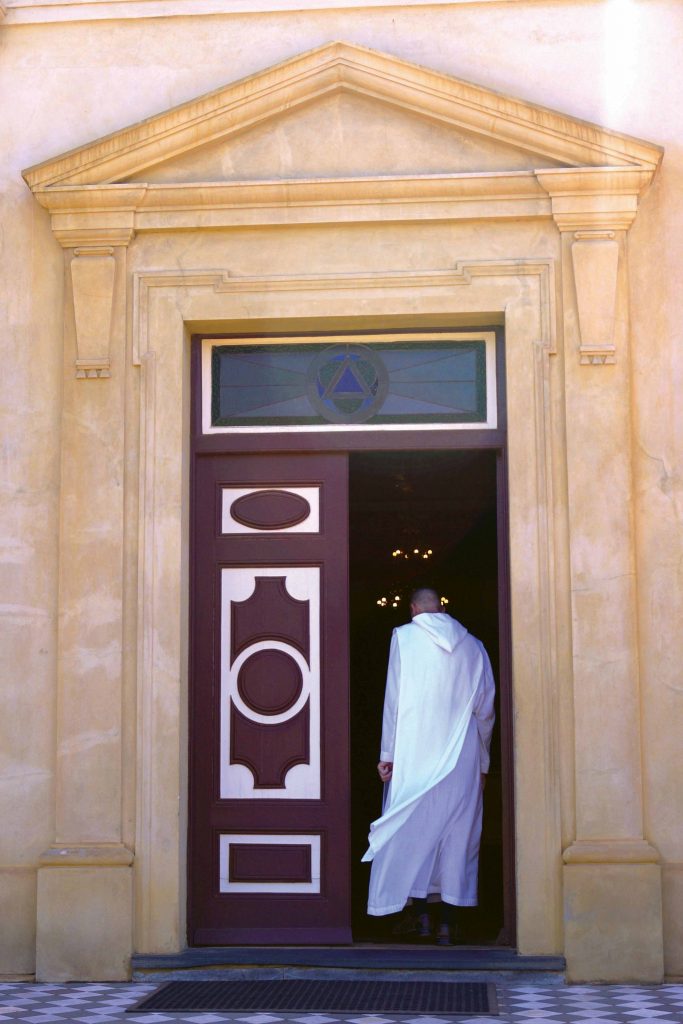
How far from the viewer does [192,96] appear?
27.2 feet

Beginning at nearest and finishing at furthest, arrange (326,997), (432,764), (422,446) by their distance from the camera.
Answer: (326,997) → (422,446) → (432,764)

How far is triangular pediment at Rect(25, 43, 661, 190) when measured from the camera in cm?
796

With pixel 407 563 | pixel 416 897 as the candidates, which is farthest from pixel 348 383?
pixel 407 563

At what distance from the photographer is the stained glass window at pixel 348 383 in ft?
26.9

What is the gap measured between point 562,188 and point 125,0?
9.23 ft

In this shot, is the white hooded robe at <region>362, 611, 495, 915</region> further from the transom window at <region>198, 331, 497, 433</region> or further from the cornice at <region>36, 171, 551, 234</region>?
the cornice at <region>36, 171, 551, 234</region>

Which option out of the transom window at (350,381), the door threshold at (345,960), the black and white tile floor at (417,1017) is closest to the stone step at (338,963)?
the door threshold at (345,960)

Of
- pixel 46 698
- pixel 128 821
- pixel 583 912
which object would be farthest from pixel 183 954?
pixel 583 912

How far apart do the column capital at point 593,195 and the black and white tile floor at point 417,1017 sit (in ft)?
13.2

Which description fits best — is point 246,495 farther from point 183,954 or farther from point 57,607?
point 183,954

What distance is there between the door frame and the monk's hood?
1.38 feet

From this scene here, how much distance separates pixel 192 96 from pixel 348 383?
190 cm

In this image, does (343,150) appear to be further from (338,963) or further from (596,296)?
(338,963)

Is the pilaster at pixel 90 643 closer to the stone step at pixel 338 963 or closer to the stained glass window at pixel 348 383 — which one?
the stone step at pixel 338 963
